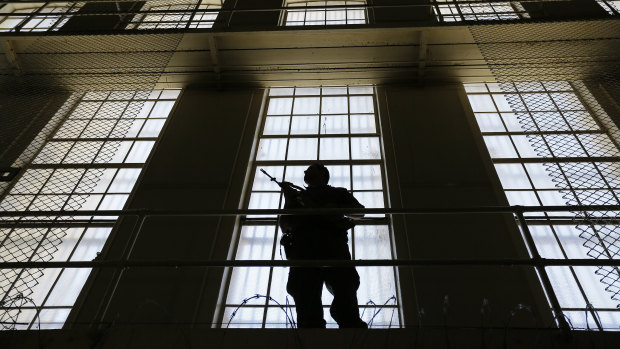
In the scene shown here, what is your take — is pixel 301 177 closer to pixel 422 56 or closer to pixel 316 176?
pixel 316 176

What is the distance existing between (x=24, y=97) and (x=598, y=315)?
4.85 metres

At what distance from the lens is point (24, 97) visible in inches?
171

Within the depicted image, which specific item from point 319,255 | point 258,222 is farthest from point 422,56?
point 319,255

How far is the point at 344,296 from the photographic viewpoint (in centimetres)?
226

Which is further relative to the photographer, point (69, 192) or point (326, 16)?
point (326, 16)

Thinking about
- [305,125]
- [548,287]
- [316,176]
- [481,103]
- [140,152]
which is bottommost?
[548,287]

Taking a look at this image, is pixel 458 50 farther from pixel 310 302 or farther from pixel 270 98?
pixel 310 302

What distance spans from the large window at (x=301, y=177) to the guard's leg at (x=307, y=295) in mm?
387

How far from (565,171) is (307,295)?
8.02 ft

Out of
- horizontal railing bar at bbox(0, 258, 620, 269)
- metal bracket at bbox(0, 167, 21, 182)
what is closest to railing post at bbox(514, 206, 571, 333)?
horizontal railing bar at bbox(0, 258, 620, 269)

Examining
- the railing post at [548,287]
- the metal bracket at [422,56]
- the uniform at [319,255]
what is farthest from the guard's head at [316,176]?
the metal bracket at [422,56]

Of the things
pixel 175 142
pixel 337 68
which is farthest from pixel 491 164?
pixel 175 142

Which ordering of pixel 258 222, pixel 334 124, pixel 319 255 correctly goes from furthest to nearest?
pixel 334 124, pixel 258 222, pixel 319 255

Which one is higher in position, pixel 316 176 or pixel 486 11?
pixel 486 11
